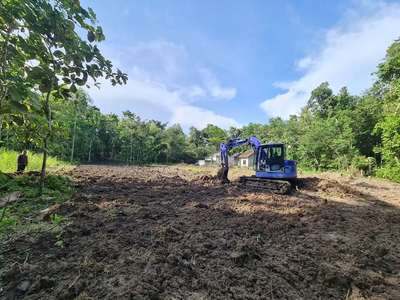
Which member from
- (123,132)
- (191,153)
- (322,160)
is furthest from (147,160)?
(322,160)

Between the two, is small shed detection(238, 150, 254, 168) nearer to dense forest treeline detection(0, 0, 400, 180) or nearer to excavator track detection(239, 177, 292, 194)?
dense forest treeline detection(0, 0, 400, 180)

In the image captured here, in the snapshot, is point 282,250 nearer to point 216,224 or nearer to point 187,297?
point 216,224

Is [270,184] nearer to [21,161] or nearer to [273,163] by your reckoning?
[273,163]

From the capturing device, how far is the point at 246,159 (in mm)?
41562

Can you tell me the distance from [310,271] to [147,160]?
1427 inches

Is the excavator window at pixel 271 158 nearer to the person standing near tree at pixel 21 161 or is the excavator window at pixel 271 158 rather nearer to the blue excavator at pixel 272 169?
the blue excavator at pixel 272 169

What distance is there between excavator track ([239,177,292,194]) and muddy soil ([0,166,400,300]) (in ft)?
9.72

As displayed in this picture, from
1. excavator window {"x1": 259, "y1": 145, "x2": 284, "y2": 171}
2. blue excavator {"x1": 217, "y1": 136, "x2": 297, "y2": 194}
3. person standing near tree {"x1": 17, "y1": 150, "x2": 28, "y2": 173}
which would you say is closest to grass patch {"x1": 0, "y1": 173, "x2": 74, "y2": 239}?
person standing near tree {"x1": 17, "y1": 150, "x2": 28, "y2": 173}

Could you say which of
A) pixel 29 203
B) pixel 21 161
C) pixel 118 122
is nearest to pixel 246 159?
pixel 118 122

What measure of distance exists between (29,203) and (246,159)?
130 feet

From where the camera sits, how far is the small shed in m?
40.8

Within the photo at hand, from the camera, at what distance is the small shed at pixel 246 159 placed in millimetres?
40844

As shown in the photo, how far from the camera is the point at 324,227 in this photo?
14.4 ft

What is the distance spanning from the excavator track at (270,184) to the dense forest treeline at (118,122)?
25.7 feet
